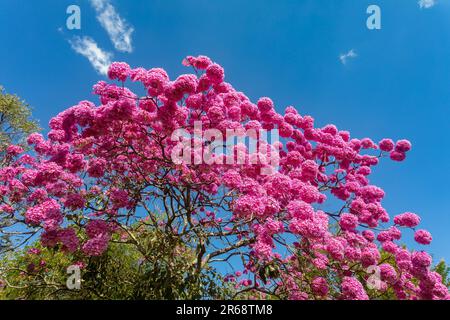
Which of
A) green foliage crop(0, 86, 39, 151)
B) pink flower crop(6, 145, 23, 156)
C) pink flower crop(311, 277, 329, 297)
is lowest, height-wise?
pink flower crop(311, 277, 329, 297)

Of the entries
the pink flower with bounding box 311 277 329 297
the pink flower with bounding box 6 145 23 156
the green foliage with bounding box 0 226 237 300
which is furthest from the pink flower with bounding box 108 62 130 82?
the pink flower with bounding box 311 277 329 297

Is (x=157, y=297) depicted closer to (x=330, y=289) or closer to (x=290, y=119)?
(x=330, y=289)

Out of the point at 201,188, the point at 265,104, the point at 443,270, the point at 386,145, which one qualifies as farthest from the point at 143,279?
the point at 443,270

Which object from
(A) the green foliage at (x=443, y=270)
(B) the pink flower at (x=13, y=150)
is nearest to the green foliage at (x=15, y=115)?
(B) the pink flower at (x=13, y=150)

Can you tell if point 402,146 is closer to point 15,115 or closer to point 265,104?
point 265,104

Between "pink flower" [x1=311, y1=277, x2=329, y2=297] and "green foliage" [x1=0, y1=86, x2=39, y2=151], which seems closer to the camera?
"pink flower" [x1=311, y1=277, x2=329, y2=297]

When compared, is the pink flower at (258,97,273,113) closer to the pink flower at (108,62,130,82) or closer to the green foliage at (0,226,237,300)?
the pink flower at (108,62,130,82)

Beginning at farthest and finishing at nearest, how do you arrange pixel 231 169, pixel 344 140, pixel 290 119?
pixel 344 140 → pixel 290 119 → pixel 231 169

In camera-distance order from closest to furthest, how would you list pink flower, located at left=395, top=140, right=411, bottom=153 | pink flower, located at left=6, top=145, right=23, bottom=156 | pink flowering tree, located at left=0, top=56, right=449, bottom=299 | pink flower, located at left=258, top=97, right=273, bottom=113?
pink flowering tree, located at left=0, top=56, right=449, bottom=299
pink flower, located at left=258, top=97, right=273, bottom=113
pink flower, located at left=6, top=145, right=23, bottom=156
pink flower, located at left=395, top=140, right=411, bottom=153

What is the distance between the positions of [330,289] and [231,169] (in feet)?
10.1

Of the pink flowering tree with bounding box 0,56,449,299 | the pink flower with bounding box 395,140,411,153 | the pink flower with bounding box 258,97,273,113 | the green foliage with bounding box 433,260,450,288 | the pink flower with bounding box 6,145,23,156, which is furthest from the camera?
the green foliage with bounding box 433,260,450,288

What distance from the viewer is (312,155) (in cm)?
1032

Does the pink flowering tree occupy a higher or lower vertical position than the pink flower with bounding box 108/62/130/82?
lower

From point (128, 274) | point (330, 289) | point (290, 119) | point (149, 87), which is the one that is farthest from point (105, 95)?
point (330, 289)
